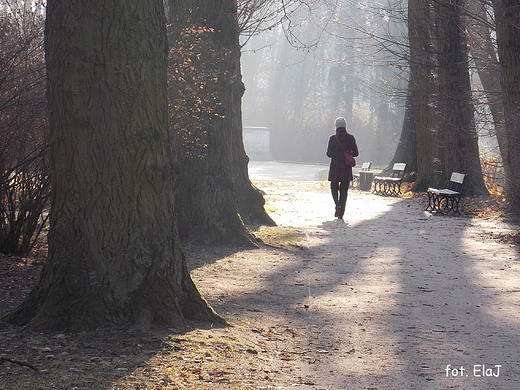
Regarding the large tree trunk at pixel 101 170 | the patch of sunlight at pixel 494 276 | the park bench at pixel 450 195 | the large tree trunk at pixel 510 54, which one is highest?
the large tree trunk at pixel 510 54

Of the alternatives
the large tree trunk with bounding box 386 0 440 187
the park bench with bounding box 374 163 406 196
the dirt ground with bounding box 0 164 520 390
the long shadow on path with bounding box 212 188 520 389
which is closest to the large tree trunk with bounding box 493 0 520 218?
the long shadow on path with bounding box 212 188 520 389

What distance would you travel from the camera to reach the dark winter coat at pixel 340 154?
14.6 m

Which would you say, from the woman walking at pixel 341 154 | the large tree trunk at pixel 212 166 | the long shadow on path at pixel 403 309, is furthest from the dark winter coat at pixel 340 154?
the large tree trunk at pixel 212 166

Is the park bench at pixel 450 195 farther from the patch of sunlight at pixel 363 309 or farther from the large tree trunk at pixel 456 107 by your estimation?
the patch of sunlight at pixel 363 309

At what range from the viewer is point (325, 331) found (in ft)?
20.1

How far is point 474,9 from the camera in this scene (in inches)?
975

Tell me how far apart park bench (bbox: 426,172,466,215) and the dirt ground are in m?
4.61

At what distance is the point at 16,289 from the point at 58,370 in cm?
274

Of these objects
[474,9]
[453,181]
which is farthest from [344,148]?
[474,9]

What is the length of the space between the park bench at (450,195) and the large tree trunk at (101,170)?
1162 centimetres

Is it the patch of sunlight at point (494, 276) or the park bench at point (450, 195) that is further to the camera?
Result: the park bench at point (450, 195)

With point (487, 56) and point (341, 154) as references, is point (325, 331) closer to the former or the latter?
point (341, 154)

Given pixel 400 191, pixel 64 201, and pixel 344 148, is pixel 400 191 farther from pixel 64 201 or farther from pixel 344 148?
pixel 64 201

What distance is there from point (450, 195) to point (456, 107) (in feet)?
13.1
